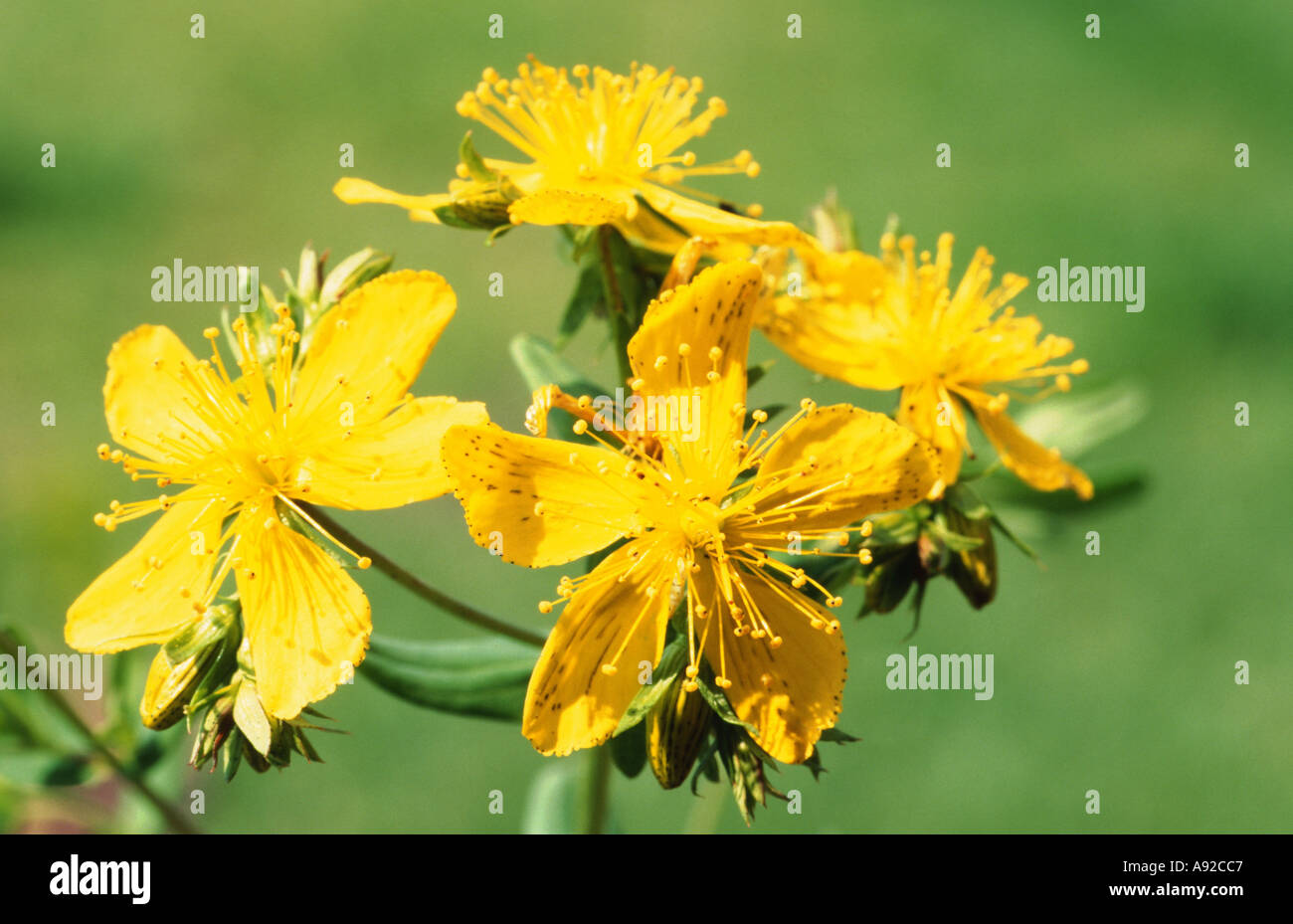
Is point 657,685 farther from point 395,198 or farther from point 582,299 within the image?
point 395,198

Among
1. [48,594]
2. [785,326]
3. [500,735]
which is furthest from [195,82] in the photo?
[785,326]

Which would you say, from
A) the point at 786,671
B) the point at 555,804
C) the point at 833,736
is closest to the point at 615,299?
the point at 786,671

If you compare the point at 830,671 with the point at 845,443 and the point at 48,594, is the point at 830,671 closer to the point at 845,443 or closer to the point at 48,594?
the point at 845,443

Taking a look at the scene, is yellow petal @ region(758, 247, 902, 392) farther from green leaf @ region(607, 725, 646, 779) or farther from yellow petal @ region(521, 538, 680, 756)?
green leaf @ region(607, 725, 646, 779)

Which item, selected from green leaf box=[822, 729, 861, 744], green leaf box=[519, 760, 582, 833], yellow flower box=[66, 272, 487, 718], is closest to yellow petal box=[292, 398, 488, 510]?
yellow flower box=[66, 272, 487, 718]

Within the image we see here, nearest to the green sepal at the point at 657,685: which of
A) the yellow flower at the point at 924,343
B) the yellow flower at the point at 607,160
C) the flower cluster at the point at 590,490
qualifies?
the flower cluster at the point at 590,490
